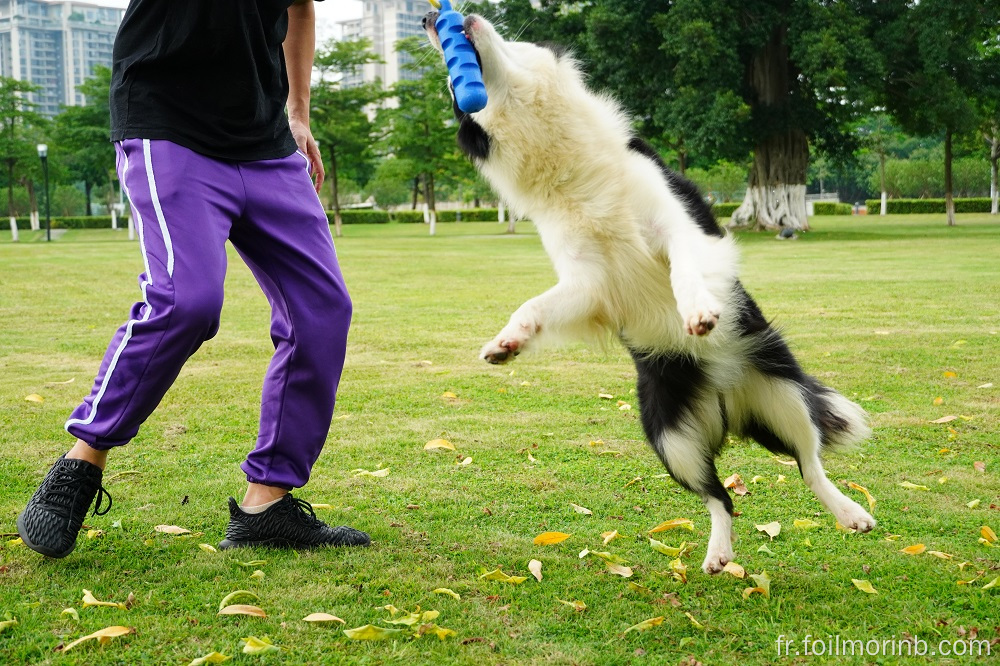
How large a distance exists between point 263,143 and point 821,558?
2.43 metres

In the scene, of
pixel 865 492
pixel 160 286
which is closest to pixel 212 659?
pixel 160 286

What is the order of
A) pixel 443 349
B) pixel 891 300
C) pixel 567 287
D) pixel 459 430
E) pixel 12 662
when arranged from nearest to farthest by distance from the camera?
pixel 12 662
pixel 567 287
pixel 459 430
pixel 443 349
pixel 891 300

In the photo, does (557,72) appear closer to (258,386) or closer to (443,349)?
(258,386)

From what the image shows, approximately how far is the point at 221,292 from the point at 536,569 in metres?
1.39

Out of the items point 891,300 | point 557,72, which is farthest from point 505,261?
point 557,72

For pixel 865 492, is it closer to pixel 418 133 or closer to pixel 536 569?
pixel 536 569

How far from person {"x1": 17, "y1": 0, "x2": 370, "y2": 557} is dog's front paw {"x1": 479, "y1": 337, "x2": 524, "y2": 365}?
65cm

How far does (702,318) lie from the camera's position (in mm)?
2781

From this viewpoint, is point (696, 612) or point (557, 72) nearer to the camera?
point (696, 612)

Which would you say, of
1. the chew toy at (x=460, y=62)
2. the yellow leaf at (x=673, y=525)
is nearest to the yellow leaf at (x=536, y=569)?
the yellow leaf at (x=673, y=525)

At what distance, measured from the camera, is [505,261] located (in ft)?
64.9

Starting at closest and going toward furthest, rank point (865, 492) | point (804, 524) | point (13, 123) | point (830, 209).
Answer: point (804, 524) → point (865, 492) → point (13, 123) → point (830, 209)

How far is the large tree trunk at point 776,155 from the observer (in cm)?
2909

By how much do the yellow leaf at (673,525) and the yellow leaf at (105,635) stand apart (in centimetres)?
187
